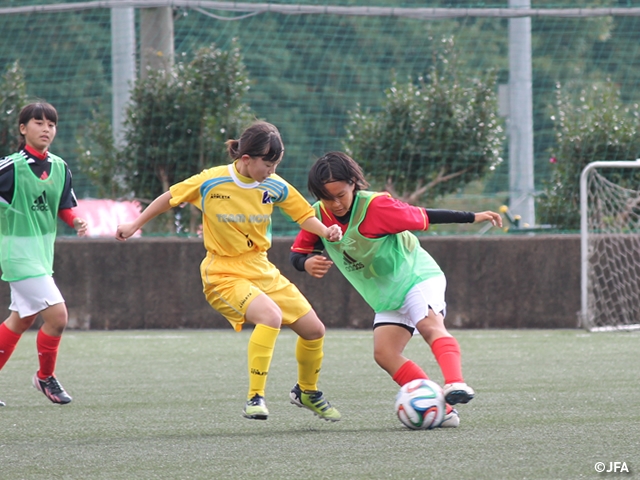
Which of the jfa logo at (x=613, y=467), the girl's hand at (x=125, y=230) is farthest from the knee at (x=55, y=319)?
the jfa logo at (x=613, y=467)

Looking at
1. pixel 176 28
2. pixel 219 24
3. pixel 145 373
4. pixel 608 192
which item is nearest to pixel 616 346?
pixel 608 192

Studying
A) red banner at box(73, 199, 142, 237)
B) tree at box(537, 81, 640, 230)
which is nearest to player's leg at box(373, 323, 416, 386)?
tree at box(537, 81, 640, 230)

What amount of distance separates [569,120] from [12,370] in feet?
23.7

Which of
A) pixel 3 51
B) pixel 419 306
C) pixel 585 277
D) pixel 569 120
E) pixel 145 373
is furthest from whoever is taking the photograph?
pixel 3 51

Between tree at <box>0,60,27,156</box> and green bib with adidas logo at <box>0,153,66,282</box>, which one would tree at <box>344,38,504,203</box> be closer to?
tree at <box>0,60,27,156</box>

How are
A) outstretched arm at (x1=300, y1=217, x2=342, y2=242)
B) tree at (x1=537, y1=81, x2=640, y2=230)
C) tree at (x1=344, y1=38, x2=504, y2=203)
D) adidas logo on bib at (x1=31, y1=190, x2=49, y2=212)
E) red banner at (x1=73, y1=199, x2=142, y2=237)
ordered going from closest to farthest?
outstretched arm at (x1=300, y1=217, x2=342, y2=242)
adidas logo on bib at (x1=31, y1=190, x2=49, y2=212)
tree at (x1=537, y1=81, x2=640, y2=230)
tree at (x1=344, y1=38, x2=504, y2=203)
red banner at (x1=73, y1=199, x2=142, y2=237)

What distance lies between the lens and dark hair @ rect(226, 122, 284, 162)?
16.1ft

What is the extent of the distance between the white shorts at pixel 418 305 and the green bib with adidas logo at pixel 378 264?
0.03 m

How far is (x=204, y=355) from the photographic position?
325 inches

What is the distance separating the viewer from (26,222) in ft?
18.8

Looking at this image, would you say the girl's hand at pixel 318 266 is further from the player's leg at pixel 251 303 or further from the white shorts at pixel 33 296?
the white shorts at pixel 33 296

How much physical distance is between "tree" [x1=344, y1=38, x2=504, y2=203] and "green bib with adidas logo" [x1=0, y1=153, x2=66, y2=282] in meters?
6.28

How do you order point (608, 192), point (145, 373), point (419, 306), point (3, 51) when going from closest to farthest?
point (419, 306)
point (145, 373)
point (608, 192)
point (3, 51)

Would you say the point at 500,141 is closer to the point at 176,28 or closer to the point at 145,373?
the point at 176,28
